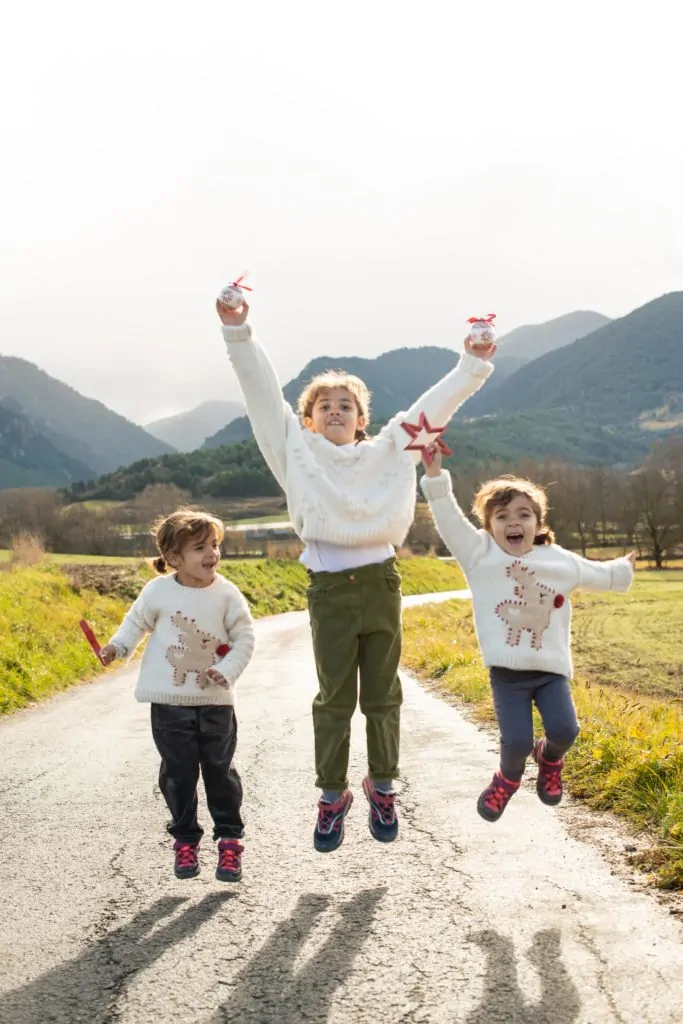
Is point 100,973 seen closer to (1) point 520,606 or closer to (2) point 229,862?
(2) point 229,862

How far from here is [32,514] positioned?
67.9m

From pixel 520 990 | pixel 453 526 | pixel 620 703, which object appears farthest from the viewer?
pixel 620 703

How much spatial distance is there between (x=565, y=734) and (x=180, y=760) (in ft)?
6.73

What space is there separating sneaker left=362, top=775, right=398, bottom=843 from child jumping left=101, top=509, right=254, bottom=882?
2.64 feet

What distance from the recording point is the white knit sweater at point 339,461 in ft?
16.0

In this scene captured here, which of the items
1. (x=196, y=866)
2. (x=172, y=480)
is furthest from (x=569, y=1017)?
(x=172, y=480)

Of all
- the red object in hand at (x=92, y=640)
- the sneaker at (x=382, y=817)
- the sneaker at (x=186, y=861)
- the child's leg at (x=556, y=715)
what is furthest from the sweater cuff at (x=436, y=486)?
the sneaker at (x=186, y=861)

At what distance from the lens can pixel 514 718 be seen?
4.87 m

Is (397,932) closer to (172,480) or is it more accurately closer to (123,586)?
(123,586)

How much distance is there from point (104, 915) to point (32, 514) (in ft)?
218

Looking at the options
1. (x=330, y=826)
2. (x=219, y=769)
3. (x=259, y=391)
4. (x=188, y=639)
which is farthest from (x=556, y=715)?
(x=259, y=391)

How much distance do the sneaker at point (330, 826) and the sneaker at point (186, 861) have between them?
737 millimetres

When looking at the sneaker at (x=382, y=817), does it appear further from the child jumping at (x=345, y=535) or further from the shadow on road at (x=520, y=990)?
the shadow on road at (x=520, y=990)

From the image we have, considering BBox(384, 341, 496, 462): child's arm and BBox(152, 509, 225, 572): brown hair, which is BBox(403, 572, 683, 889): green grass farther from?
BBox(152, 509, 225, 572): brown hair
